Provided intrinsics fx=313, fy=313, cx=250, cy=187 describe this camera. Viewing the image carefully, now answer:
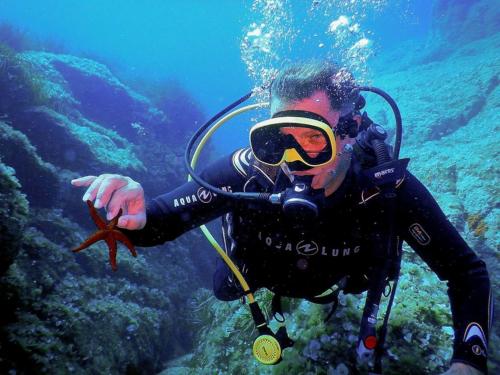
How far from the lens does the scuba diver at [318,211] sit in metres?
2.13

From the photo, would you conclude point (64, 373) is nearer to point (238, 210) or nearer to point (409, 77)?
point (238, 210)

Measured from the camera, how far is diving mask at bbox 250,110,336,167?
209 centimetres

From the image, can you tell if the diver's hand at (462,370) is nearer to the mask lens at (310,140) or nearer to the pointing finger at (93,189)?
the mask lens at (310,140)

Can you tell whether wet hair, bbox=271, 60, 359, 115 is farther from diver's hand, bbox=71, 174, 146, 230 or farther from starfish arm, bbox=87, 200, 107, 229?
starfish arm, bbox=87, 200, 107, 229

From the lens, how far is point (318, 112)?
226 cm

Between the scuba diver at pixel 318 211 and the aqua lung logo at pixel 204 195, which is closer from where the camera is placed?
the scuba diver at pixel 318 211

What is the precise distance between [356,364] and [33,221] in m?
6.06

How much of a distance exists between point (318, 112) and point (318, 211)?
72 centimetres

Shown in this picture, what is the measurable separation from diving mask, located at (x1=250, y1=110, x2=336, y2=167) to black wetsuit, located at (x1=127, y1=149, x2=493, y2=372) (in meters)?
0.24

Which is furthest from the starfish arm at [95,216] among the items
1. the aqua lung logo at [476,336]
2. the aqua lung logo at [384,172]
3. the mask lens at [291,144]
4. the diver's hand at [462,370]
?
the aqua lung logo at [476,336]

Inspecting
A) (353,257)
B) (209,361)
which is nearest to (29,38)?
(209,361)

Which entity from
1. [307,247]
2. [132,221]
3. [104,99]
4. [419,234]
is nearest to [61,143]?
[104,99]

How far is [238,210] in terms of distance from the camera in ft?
8.93

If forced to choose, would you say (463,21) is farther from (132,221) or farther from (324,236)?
(132,221)
